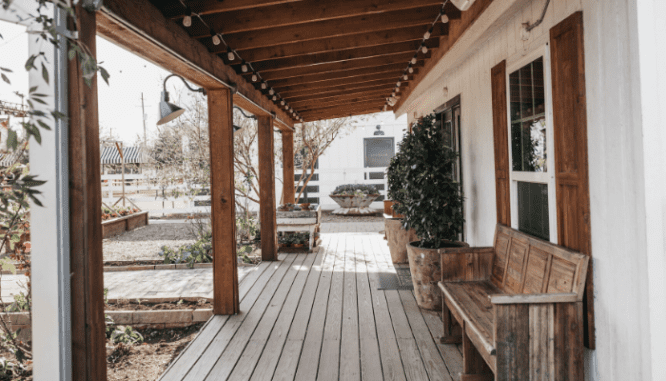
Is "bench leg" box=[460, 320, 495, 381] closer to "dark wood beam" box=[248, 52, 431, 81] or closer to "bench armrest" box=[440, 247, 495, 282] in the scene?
"bench armrest" box=[440, 247, 495, 282]

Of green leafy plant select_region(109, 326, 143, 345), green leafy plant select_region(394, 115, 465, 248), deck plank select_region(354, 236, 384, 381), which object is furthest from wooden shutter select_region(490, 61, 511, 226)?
green leafy plant select_region(109, 326, 143, 345)

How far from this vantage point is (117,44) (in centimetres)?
258

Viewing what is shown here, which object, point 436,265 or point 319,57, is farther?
point 319,57

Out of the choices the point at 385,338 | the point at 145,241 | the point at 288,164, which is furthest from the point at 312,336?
the point at 145,241

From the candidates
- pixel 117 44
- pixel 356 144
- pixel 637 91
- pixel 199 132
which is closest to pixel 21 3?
pixel 117 44

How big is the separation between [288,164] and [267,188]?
2089 mm

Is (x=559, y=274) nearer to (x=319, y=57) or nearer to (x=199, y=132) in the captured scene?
(x=319, y=57)

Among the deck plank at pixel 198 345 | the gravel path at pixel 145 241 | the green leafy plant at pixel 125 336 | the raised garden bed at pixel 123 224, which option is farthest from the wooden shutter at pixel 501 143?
the raised garden bed at pixel 123 224

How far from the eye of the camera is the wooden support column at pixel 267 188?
6.26 m

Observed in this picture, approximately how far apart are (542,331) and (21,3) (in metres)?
2.64

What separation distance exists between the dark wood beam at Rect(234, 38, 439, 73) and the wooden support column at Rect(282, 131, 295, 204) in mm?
3762

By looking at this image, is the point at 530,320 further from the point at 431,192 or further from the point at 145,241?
the point at 145,241

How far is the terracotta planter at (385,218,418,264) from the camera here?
18.8 feet

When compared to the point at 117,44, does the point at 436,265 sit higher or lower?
lower
